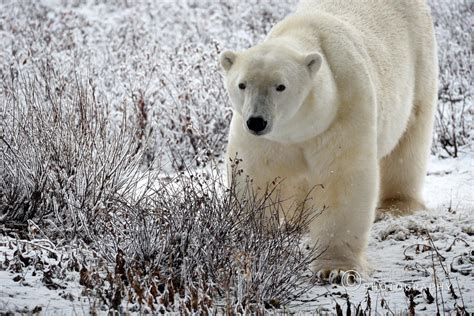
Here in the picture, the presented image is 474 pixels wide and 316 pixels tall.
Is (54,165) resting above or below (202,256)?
above

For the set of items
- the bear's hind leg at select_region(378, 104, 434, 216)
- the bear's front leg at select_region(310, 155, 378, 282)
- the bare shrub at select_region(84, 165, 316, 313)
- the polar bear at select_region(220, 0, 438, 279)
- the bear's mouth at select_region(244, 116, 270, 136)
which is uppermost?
the bear's hind leg at select_region(378, 104, 434, 216)

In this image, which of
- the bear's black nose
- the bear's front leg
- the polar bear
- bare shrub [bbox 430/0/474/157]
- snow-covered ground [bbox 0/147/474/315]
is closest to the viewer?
snow-covered ground [bbox 0/147/474/315]

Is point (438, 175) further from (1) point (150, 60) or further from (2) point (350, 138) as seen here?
(1) point (150, 60)

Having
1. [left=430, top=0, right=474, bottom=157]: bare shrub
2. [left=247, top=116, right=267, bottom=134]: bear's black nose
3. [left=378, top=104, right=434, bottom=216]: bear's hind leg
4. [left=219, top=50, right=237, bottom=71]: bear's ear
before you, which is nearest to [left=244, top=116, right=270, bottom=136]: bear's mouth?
[left=247, top=116, right=267, bottom=134]: bear's black nose

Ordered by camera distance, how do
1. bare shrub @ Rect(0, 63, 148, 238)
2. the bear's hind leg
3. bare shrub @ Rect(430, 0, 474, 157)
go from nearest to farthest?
bare shrub @ Rect(0, 63, 148, 238), the bear's hind leg, bare shrub @ Rect(430, 0, 474, 157)

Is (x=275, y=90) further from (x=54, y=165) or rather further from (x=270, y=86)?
(x=54, y=165)

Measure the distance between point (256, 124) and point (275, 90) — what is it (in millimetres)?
238

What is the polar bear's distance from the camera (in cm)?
411

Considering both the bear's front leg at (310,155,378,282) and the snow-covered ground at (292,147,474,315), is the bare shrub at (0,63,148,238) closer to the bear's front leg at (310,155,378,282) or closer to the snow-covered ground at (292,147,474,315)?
the bear's front leg at (310,155,378,282)

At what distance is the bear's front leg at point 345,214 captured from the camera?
14.2 feet

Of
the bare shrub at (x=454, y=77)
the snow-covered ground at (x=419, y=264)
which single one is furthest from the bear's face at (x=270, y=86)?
the bare shrub at (x=454, y=77)

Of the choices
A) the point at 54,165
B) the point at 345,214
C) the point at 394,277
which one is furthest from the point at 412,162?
the point at 54,165

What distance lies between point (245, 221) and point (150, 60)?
5.94 meters

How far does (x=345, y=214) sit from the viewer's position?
14.3ft
